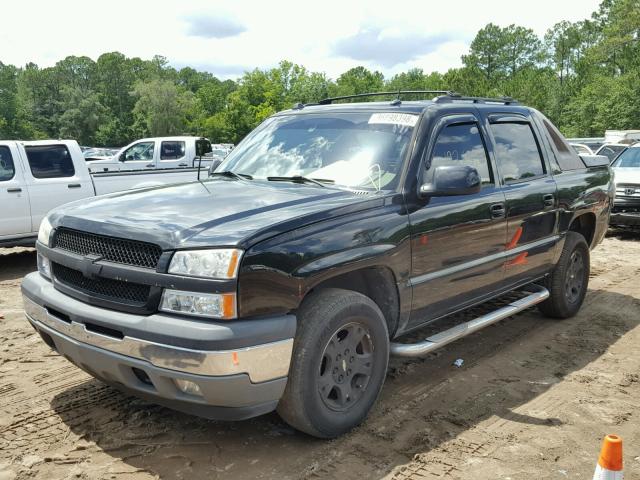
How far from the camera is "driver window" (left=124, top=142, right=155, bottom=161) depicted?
16625 mm

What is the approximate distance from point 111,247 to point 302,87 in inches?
2670

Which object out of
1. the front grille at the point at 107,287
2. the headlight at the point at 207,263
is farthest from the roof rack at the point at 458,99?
the front grille at the point at 107,287

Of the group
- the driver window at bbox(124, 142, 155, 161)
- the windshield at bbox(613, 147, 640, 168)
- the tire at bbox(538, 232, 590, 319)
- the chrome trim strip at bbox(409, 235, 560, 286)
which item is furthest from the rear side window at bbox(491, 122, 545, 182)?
the driver window at bbox(124, 142, 155, 161)

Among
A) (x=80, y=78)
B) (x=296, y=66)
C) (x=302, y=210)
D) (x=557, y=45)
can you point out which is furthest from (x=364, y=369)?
(x=80, y=78)

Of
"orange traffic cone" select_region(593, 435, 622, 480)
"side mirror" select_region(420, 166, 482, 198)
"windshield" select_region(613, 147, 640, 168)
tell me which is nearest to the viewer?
"orange traffic cone" select_region(593, 435, 622, 480)

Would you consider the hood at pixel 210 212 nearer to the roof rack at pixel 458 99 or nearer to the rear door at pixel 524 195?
the roof rack at pixel 458 99

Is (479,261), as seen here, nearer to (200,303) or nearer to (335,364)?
(335,364)

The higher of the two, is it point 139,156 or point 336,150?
point 336,150

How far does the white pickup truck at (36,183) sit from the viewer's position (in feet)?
28.1

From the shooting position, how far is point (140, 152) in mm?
16844

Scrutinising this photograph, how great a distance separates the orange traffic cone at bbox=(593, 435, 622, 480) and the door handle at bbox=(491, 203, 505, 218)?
2.39 metres

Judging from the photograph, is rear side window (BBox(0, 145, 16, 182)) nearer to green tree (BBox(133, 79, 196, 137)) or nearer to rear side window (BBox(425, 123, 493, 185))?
rear side window (BBox(425, 123, 493, 185))

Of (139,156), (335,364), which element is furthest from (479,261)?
(139,156)

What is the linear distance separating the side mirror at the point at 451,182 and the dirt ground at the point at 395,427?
4.61 ft
